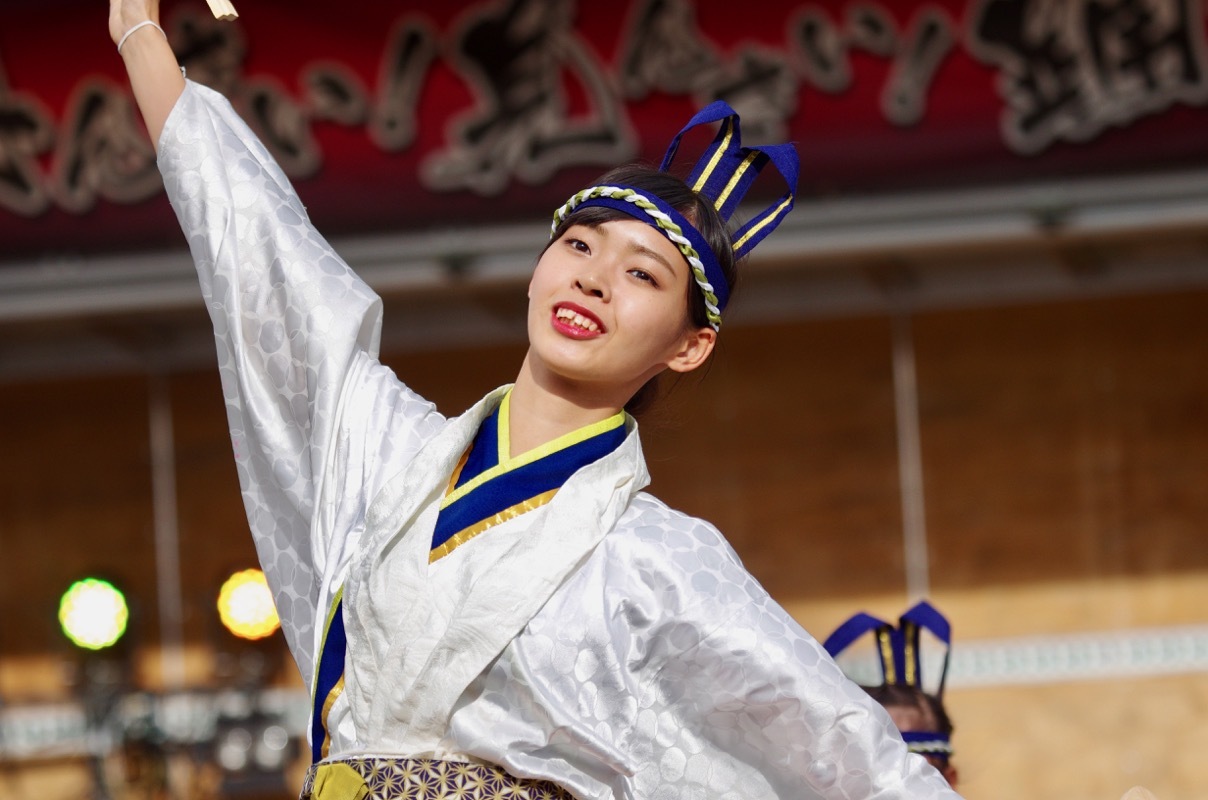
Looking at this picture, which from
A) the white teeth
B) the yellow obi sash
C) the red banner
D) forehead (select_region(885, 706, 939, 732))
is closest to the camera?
the yellow obi sash

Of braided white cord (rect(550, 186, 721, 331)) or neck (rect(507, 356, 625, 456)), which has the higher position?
braided white cord (rect(550, 186, 721, 331))

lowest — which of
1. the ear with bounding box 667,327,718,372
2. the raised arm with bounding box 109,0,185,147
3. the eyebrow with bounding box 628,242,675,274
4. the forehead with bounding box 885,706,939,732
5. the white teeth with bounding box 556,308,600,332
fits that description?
the forehead with bounding box 885,706,939,732

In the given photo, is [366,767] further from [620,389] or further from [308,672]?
[620,389]

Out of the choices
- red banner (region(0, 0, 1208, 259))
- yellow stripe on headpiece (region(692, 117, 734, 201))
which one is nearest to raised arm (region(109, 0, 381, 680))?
yellow stripe on headpiece (region(692, 117, 734, 201))

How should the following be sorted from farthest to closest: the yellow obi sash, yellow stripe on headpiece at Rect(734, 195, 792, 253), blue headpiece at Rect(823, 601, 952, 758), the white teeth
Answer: blue headpiece at Rect(823, 601, 952, 758)
yellow stripe on headpiece at Rect(734, 195, 792, 253)
the white teeth
the yellow obi sash

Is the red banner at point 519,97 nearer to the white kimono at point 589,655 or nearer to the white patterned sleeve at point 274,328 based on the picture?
the white patterned sleeve at point 274,328

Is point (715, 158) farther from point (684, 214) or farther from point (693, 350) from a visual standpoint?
point (693, 350)

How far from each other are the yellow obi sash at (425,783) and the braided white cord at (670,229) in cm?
Answer: 52

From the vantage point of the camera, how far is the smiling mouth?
158 cm

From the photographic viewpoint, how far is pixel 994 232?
3791 millimetres

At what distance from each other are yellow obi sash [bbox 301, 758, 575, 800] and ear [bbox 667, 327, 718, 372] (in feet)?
1.51

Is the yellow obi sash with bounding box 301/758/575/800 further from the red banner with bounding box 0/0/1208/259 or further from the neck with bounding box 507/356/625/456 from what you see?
the red banner with bounding box 0/0/1208/259

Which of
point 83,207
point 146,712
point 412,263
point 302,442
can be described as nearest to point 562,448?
point 302,442

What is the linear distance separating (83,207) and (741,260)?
2.65 meters
